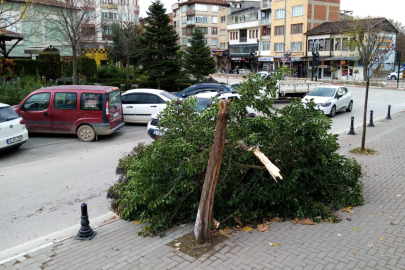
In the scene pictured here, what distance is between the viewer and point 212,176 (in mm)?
5004

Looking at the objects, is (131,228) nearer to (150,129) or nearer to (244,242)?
(244,242)

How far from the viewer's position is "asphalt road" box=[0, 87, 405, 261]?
615 centimetres

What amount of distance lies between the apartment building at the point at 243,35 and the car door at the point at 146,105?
54.0 meters

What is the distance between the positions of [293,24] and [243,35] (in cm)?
1490

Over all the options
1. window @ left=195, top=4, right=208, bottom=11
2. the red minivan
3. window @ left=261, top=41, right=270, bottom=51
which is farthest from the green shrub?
window @ left=195, top=4, right=208, bottom=11

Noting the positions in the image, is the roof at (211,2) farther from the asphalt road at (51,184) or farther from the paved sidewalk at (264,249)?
the paved sidewalk at (264,249)

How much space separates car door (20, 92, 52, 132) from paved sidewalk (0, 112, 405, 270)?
8.36m

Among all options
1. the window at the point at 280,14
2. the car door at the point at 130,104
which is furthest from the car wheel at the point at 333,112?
the window at the point at 280,14

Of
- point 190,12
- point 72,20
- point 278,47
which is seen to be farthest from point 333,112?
point 190,12

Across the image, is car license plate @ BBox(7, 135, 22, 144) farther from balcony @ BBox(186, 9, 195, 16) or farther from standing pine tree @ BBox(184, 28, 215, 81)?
balcony @ BBox(186, 9, 195, 16)

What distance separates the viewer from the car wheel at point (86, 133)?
13125 mm

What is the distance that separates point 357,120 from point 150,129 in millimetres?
11369

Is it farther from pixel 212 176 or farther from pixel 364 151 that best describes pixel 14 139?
pixel 364 151

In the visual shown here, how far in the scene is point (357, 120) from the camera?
18.6 metres
